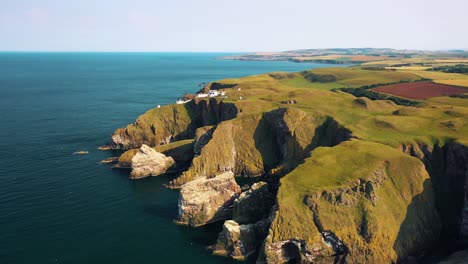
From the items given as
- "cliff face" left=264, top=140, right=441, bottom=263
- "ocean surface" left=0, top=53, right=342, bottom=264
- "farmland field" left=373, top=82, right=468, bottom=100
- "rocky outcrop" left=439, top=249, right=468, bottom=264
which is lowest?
"ocean surface" left=0, top=53, right=342, bottom=264

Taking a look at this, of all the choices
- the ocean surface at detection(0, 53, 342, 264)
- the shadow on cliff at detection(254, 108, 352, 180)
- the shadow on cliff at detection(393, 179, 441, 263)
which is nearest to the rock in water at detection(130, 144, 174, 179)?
the ocean surface at detection(0, 53, 342, 264)

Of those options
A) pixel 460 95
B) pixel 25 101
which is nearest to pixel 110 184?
pixel 460 95

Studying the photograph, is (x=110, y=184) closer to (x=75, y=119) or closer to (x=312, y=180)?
Result: (x=312, y=180)

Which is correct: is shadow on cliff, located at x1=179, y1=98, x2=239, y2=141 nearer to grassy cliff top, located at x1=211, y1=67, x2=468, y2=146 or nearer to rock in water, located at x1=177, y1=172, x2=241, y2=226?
grassy cliff top, located at x1=211, y1=67, x2=468, y2=146

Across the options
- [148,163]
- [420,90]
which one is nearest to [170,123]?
[148,163]

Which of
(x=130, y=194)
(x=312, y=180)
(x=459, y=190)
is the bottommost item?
(x=130, y=194)

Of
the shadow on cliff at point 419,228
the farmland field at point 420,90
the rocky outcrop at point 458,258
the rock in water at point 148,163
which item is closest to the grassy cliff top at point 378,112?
the farmland field at point 420,90
